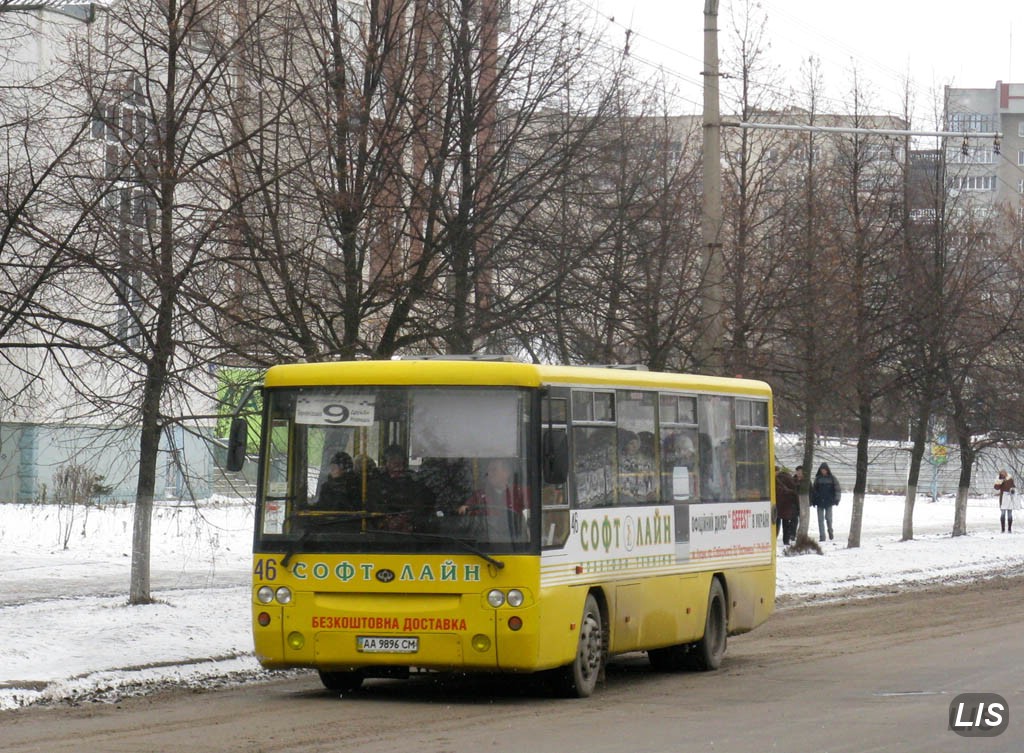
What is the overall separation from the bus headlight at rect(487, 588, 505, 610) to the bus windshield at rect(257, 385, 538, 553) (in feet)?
1.04

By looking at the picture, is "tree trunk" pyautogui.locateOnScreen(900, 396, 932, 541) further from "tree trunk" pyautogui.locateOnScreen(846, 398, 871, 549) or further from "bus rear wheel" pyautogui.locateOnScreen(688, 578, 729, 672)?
"bus rear wheel" pyautogui.locateOnScreen(688, 578, 729, 672)

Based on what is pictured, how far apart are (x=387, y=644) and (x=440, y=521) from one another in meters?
0.97

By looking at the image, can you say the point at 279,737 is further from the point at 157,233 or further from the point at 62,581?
the point at 62,581

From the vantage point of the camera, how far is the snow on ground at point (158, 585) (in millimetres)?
13789

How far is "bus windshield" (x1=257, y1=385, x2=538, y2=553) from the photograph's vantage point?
40.5 ft

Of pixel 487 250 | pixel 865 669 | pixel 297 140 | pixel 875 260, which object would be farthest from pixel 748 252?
pixel 865 669

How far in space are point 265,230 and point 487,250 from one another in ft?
8.84

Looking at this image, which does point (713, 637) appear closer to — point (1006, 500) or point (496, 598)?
point (496, 598)

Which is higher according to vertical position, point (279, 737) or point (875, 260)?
point (875, 260)

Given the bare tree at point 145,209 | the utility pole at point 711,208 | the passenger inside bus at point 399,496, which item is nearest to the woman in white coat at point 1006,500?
the utility pole at point 711,208

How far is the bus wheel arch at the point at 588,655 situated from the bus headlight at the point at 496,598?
0.93 metres

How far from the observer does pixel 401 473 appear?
1250 cm

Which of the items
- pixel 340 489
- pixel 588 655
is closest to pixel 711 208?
pixel 588 655

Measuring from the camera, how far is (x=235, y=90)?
18125 mm
